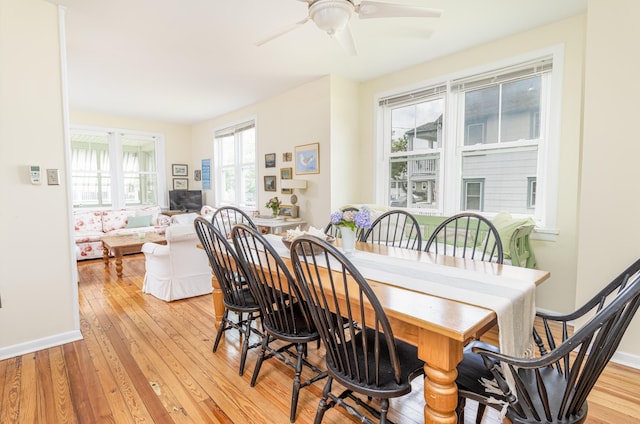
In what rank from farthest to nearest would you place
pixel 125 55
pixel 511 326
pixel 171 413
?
pixel 125 55 → pixel 171 413 → pixel 511 326

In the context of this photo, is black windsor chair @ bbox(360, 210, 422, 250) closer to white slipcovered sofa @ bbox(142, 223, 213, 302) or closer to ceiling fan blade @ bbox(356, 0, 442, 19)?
ceiling fan blade @ bbox(356, 0, 442, 19)

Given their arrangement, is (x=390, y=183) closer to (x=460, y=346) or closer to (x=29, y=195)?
(x=460, y=346)

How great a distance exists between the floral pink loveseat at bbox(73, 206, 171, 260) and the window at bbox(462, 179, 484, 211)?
4948mm

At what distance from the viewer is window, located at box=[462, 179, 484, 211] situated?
141 inches

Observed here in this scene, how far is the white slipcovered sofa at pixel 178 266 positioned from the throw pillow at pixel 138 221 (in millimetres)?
2967

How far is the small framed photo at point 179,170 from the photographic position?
7496 millimetres

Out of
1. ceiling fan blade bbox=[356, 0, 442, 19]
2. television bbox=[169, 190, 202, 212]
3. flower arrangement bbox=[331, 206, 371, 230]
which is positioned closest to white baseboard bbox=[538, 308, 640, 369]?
flower arrangement bbox=[331, 206, 371, 230]

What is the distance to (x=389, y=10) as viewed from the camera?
2031 millimetres

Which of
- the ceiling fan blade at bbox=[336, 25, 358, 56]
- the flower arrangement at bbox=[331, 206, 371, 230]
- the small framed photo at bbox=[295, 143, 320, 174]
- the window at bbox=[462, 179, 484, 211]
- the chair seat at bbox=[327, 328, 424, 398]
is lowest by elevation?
the chair seat at bbox=[327, 328, 424, 398]

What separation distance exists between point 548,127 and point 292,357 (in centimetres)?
296

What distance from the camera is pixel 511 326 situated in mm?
1332

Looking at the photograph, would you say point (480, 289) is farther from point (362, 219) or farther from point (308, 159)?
point (308, 159)

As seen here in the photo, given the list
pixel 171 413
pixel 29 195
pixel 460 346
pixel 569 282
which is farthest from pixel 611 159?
pixel 29 195

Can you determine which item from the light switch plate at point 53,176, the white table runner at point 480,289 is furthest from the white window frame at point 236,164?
the white table runner at point 480,289
